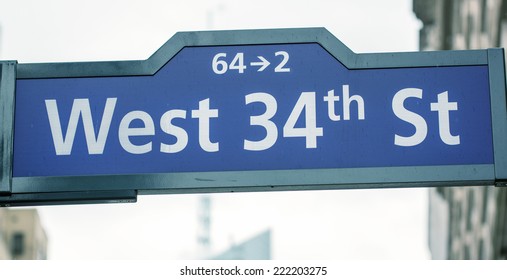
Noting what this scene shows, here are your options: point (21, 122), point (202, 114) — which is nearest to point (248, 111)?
point (202, 114)

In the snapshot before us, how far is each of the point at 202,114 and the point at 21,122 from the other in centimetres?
87

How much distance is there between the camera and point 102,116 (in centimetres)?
562

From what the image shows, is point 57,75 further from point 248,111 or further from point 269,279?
point 269,279

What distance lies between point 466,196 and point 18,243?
40.2m

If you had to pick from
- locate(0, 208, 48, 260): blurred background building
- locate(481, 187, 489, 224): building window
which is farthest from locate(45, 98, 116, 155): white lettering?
locate(0, 208, 48, 260): blurred background building

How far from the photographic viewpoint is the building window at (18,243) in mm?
84750

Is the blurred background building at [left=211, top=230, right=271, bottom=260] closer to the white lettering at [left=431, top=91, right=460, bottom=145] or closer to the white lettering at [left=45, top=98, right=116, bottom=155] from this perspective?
the white lettering at [left=45, top=98, right=116, bottom=155]

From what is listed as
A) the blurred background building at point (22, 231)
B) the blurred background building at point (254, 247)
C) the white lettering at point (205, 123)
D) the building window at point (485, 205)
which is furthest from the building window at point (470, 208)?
the blurred background building at point (254, 247)

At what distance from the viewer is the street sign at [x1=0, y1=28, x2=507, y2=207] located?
5496mm

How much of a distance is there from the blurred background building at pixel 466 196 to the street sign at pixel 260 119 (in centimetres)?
2977

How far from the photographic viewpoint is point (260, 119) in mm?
5566

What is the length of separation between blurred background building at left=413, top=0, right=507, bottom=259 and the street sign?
29771 millimetres

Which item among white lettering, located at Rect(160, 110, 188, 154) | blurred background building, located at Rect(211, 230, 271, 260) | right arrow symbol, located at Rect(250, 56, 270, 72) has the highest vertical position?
blurred background building, located at Rect(211, 230, 271, 260)

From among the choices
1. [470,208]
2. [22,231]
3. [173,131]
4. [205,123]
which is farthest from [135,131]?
[22,231]
